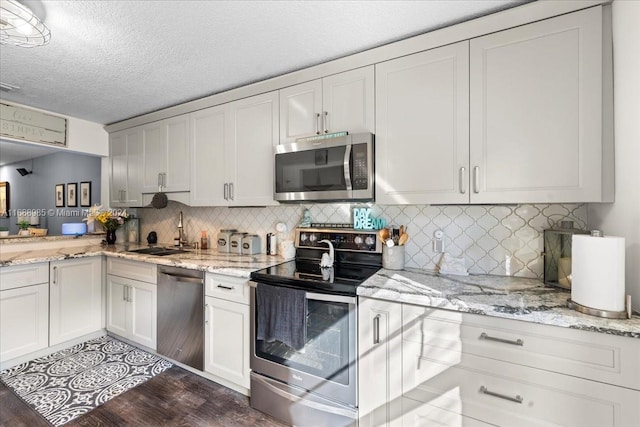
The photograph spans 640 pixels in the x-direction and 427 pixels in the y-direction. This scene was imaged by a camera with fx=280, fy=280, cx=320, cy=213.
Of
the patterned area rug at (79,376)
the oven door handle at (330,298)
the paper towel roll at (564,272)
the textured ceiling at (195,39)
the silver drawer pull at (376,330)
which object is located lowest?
the patterned area rug at (79,376)

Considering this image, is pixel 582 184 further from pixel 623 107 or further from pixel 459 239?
pixel 459 239

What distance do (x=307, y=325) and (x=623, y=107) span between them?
1.89 meters

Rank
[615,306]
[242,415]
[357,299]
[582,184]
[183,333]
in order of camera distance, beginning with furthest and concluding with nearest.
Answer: [183,333]
[242,415]
[357,299]
[582,184]
[615,306]

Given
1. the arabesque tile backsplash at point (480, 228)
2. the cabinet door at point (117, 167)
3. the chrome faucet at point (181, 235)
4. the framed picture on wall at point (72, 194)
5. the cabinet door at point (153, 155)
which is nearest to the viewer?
the arabesque tile backsplash at point (480, 228)

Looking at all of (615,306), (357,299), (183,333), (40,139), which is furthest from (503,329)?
(40,139)

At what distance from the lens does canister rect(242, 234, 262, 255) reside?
265cm

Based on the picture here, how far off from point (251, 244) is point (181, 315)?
811mm

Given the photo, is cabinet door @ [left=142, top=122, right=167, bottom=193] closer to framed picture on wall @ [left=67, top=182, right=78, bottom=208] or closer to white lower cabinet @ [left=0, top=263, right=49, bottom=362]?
white lower cabinet @ [left=0, top=263, right=49, bottom=362]

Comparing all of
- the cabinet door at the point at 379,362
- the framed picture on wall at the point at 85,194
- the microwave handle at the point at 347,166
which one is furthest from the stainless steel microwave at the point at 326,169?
the framed picture on wall at the point at 85,194

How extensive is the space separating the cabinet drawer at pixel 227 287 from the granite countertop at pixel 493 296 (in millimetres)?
873

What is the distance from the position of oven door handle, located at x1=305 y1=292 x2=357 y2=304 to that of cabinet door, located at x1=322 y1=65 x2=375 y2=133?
108 cm

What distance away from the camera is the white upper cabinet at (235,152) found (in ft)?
7.52

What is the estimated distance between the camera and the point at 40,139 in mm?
2910

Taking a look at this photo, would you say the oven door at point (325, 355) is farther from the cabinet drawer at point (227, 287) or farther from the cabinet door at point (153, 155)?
the cabinet door at point (153, 155)
